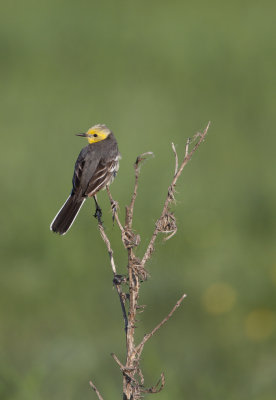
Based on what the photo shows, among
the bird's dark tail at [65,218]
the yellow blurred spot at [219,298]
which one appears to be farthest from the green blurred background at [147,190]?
the bird's dark tail at [65,218]

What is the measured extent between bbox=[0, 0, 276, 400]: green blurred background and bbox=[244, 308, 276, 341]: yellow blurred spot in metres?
0.02

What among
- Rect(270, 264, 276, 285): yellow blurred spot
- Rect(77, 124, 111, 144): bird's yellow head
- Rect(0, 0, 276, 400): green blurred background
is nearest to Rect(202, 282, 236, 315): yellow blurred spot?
Rect(0, 0, 276, 400): green blurred background

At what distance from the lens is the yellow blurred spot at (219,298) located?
10.2 meters

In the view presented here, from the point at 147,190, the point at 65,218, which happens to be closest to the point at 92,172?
the point at 65,218

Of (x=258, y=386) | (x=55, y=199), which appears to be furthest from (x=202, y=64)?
(x=258, y=386)

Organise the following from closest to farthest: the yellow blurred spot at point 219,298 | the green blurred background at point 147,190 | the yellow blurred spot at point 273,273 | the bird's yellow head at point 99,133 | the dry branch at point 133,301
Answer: the dry branch at point 133,301, the bird's yellow head at point 99,133, the green blurred background at point 147,190, the yellow blurred spot at point 219,298, the yellow blurred spot at point 273,273

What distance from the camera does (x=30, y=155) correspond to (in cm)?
1392

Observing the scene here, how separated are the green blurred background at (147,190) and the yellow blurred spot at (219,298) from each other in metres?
0.02

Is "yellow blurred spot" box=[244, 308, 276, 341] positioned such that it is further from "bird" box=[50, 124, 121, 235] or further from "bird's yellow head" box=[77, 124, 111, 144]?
"bird" box=[50, 124, 121, 235]

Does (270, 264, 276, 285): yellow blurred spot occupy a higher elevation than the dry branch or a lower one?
lower

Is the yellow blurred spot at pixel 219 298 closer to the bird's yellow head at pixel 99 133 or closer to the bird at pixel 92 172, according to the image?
the bird's yellow head at pixel 99 133

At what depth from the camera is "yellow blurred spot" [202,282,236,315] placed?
10164 mm

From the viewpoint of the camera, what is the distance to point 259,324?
9.77 metres

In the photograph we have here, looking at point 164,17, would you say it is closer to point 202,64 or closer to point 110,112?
point 202,64
